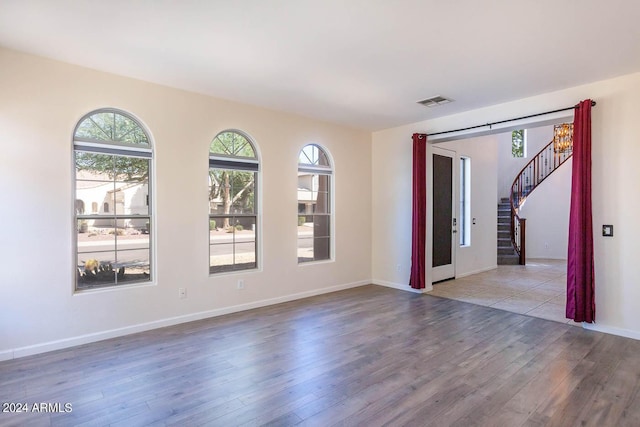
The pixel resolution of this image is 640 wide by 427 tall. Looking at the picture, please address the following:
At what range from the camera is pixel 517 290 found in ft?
18.8

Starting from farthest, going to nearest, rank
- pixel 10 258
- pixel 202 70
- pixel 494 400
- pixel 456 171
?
1. pixel 456 171
2. pixel 202 70
3. pixel 10 258
4. pixel 494 400

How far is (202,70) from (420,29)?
2.18 m

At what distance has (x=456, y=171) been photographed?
265 inches

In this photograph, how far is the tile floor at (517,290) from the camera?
4.71 meters

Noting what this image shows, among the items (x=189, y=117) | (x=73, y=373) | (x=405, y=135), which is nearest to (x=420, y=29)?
(x=189, y=117)

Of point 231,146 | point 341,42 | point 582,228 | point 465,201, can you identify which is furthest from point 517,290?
point 231,146

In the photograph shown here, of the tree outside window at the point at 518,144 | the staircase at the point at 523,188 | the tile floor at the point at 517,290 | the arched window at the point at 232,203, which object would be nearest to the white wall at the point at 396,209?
the tile floor at the point at 517,290

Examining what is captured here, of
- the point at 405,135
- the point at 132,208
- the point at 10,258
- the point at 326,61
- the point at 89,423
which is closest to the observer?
the point at 89,423

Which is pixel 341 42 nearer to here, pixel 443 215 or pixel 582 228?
pixel 582 228

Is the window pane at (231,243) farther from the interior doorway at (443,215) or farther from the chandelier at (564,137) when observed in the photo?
the chandelier at (564,137)

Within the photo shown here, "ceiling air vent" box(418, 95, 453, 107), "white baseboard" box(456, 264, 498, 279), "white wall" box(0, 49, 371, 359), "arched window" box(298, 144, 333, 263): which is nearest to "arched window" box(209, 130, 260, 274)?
"white wall" box(0, 49, 371, 359)

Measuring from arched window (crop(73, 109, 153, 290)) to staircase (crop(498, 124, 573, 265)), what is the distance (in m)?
8.00

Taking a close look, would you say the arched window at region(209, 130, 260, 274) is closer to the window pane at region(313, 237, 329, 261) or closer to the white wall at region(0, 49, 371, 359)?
the white wall at region(0, 49, 371, 359)

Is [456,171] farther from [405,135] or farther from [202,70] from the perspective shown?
[202,70]
